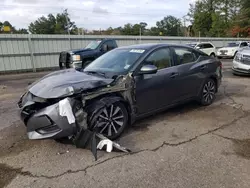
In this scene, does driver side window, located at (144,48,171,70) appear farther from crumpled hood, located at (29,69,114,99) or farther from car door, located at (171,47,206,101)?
crumpled hood, located at (29,69,114,99)

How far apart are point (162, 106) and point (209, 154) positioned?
1.49m

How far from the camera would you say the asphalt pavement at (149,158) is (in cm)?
272

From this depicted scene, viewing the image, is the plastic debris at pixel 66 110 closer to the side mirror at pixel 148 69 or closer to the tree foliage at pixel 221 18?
the side mirror at pixel 148 69

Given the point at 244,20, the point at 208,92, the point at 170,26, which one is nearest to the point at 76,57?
the point at 208,92

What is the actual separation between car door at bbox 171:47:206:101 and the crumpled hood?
1736mm

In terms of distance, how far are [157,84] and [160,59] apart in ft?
1.90

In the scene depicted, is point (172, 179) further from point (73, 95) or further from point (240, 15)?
point (240, 15)

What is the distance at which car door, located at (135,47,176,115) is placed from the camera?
4.11 meters

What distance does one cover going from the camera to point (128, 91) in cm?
391

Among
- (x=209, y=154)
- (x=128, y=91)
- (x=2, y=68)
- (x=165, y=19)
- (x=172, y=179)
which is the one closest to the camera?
(x=172, y=179)

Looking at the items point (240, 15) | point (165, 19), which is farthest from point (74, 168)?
point (165, 19)

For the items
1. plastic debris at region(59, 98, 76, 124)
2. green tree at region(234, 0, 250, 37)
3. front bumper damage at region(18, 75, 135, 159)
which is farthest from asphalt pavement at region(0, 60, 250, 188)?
green tree at region(234, 0, 250, 37)

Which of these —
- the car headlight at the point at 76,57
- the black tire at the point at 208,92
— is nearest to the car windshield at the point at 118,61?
the black tire at the point at 208,92

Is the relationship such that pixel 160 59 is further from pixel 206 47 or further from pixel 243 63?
pixel 206 47
